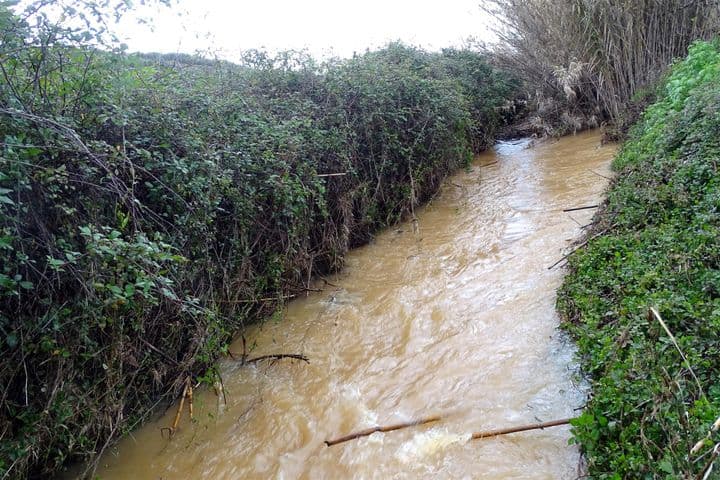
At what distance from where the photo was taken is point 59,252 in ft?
8.47

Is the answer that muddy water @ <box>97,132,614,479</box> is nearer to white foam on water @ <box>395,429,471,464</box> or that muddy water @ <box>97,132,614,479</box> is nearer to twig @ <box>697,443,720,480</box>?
white foam on water @ <box>395,429,471,464</box>

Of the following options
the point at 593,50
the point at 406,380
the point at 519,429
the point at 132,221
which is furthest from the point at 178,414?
the point at 593,50

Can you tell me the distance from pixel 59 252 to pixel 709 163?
16.0 feet

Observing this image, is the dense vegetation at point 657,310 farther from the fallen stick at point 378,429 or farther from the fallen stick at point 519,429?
the fallen stick at point 378,429

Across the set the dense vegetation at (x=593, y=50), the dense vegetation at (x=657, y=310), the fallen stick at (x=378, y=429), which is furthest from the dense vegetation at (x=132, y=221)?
the dense vegetation at (x=593, y=50)

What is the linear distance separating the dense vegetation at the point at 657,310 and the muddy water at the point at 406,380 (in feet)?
1.23

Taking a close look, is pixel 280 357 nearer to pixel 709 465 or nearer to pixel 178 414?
pixel 178 414

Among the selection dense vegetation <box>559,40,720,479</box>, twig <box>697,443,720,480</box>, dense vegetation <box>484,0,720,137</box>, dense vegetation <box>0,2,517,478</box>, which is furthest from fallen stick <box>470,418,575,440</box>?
dense vegetation <box>484,0,720,137</box>

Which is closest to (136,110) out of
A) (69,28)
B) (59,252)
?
(69,28)

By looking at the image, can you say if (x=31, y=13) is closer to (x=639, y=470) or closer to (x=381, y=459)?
(x=381, y=459)

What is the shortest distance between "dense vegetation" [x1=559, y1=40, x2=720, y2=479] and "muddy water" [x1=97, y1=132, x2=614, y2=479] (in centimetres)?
38

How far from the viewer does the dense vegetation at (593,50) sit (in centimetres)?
911

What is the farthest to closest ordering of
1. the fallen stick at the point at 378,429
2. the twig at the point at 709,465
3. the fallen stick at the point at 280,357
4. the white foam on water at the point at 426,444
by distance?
the fallen stick at the point at 280,357 < the fallen stick at the point at 378,429 < the white foam on water at the point at 426,444 < the twig at the point at 709,465

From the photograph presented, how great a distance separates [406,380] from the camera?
11.9ft
